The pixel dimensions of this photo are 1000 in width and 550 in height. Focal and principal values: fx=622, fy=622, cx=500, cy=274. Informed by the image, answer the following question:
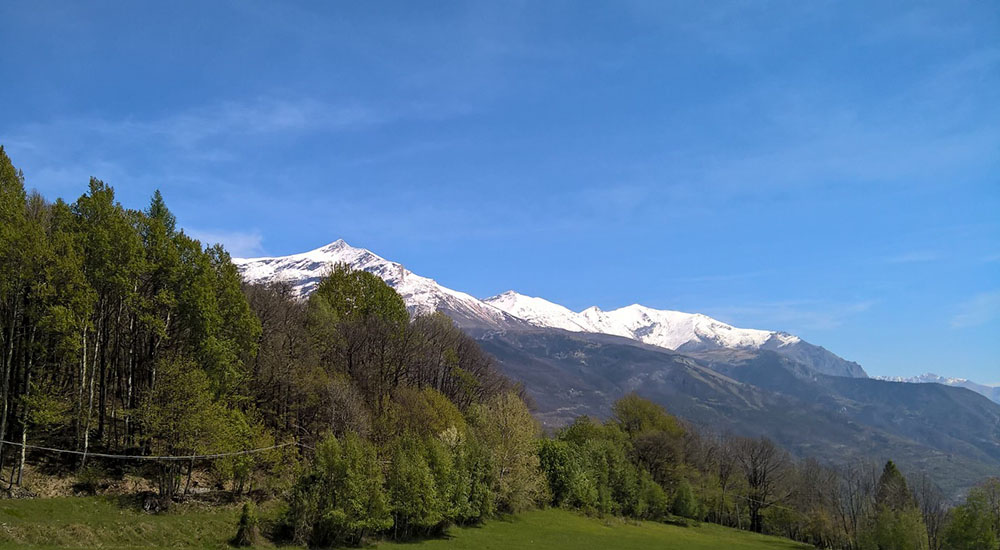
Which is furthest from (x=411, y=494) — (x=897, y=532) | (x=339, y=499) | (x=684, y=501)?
(x=684, y=501)

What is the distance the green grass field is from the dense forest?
88.9 inches

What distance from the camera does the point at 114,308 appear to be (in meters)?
47.6

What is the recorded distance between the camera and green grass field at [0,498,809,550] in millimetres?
33906

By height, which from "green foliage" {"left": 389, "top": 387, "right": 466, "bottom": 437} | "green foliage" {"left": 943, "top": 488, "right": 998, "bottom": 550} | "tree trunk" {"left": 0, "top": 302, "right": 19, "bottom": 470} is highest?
"tree trunk" {"left": 0, "top": 302, "right": 19, "bottom": 470}

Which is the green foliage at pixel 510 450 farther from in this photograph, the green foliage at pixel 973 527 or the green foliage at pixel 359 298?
the green foliage at pixel 973 527

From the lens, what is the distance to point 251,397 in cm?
5181

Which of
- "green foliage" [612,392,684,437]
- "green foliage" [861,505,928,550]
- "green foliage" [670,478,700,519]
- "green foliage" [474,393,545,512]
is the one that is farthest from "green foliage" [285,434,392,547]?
"green foliage" [612,392,684,437]

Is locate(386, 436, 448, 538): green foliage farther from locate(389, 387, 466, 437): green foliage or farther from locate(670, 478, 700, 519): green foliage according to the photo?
locate(670, 478, 700, 519): green foliage

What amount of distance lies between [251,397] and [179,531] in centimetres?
1330

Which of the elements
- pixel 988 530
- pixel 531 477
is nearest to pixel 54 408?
pixel 531 477

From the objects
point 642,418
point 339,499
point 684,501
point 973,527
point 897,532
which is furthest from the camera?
point 642,418


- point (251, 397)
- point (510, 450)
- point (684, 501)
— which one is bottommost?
point (684, 501)

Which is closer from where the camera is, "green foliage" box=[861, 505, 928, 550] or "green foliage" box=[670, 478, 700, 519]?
"green foliage" box=[861, 505, 928, 550]

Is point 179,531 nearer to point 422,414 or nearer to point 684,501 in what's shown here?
point 422,414
